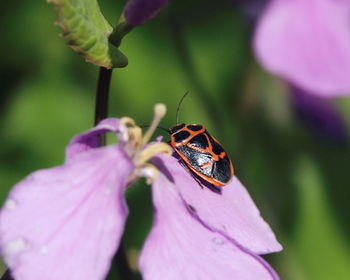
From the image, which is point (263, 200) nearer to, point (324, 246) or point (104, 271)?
point (324, 246)

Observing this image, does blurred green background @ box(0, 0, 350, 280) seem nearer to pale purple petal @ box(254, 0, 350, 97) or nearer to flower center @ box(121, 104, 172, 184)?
pale purple petal @ box(254, 0, 350, 97)

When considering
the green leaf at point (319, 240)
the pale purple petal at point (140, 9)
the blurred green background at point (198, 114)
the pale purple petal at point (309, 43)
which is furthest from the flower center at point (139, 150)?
the green leaf at point (319, 240)

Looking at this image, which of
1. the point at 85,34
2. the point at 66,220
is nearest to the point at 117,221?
the point at 66,220

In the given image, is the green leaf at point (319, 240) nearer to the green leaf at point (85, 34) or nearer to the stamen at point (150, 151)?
the stamen at point (150, 151)

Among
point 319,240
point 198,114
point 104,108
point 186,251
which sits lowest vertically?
point 319,240

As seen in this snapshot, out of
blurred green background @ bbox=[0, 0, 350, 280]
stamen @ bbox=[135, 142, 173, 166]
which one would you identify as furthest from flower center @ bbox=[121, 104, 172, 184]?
blurred green background @ bbox=[0, 0, 350, 280]

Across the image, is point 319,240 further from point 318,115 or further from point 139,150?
point 139,150

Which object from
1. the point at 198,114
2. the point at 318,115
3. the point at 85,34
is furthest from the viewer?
the point at 198,114
